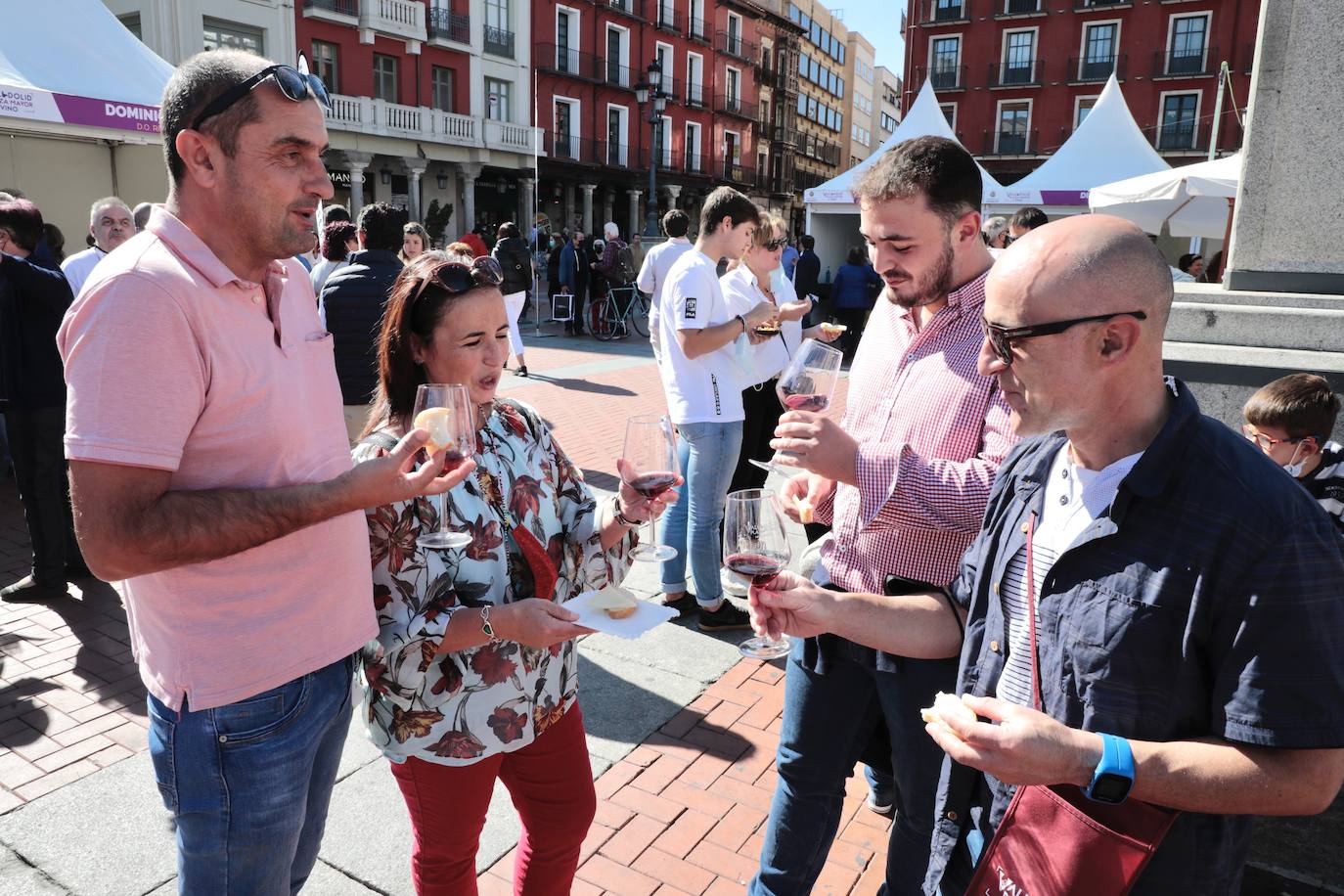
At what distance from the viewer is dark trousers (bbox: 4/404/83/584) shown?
16.2 ft

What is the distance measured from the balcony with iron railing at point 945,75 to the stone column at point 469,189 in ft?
71.2

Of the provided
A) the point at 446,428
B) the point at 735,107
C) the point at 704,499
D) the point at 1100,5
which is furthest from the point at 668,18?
the point at 446,428

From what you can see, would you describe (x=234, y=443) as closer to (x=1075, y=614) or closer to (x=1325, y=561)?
(x=1075, y=614)

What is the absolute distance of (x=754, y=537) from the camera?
6.25ft

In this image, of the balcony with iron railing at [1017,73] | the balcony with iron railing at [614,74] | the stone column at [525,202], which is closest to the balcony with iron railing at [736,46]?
the balcony with iron railing at [614,74]

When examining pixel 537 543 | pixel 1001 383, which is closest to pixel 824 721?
pixel 537 543

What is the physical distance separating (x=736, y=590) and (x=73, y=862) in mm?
2433

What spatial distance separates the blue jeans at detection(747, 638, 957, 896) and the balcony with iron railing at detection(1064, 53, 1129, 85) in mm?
41365

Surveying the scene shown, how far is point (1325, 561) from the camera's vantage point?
1.25m

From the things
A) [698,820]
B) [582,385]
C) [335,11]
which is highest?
[335,11]

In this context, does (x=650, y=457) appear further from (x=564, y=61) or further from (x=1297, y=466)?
(x=564, y=61)

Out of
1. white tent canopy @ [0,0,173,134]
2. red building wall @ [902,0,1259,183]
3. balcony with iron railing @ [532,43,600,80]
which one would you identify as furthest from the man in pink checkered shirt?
red building wall @ [902,0,1259,183]

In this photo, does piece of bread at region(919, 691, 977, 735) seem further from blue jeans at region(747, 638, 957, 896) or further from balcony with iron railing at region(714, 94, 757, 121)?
balcony with iron railing at region(714, 94, 757, 121)

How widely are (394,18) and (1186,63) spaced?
3093 centimetres
